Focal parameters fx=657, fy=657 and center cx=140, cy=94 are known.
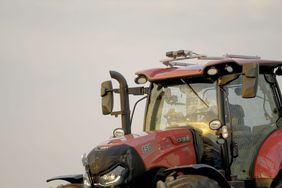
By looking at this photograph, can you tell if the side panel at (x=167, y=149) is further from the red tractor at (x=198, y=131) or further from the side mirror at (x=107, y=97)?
the side mirror at (x=107, y=97)

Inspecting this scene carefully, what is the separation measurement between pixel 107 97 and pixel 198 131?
4.53 feet

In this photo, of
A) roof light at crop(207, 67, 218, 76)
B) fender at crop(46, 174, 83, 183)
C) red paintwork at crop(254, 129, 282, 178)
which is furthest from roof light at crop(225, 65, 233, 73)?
fender at crop(46, 174, 83, 183)

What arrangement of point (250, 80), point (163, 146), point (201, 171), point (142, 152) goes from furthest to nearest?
point (163, 146)
point (142, 152)
point (250, 80)
point (201, 171)

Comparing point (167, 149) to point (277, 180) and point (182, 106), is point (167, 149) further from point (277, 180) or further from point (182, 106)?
point (277, 180)

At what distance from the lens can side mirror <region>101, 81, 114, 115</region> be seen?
9.34m

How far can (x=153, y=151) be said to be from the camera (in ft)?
28.6

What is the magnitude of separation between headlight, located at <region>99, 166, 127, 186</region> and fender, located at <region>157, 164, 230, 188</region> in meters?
0.50

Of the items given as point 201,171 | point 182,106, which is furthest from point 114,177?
point 182,106

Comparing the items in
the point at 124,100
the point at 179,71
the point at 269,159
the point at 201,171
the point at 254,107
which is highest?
the point at 179,71

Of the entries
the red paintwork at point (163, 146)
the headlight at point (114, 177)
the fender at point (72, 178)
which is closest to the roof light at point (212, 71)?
the red paintwork at point (163, 146)

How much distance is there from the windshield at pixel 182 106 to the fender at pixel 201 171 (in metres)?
1.11

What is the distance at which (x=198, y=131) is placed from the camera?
927 cm

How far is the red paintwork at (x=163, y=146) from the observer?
8680 mm

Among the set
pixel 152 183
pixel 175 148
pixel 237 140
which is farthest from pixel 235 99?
pixel 152 183
